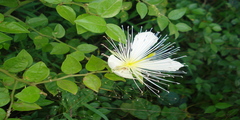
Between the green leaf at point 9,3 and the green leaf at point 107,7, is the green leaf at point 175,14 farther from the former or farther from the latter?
the green leaf at point 9,3

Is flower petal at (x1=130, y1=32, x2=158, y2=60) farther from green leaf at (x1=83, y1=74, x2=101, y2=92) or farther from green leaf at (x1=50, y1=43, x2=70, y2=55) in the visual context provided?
green leaf at (x1=50, y1=43, x2=70, y2=55)

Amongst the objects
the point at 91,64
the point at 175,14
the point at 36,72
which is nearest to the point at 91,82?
the point at 91,64

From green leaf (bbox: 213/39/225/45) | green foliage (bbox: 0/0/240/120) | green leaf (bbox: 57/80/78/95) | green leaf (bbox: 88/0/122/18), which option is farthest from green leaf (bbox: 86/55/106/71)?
green leaf (bbox: 213/39/225/45)

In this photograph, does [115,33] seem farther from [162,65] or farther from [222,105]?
[222,105]

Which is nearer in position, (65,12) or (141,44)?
(65,12)

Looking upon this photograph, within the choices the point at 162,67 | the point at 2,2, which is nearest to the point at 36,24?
the point at 2,2

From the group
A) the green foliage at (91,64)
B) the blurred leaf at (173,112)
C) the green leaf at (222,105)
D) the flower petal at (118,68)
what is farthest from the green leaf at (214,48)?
the flower petal at (118,68)
